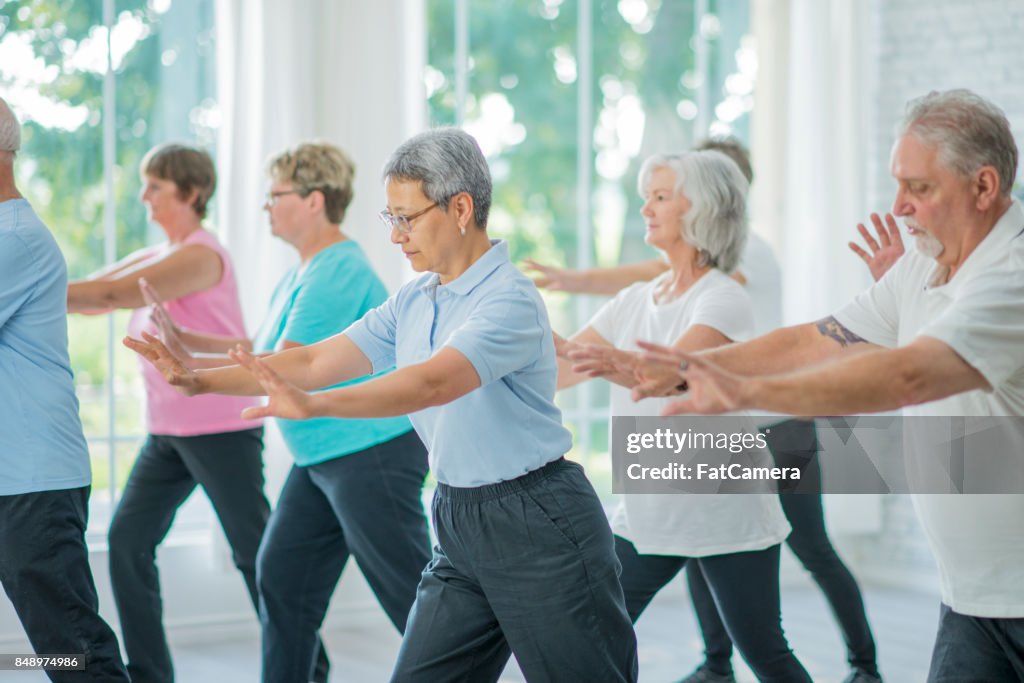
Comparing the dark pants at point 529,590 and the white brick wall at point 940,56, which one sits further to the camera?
the white brick wall at point 940,56

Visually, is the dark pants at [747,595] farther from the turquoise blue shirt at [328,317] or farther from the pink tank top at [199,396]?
the pink tank top at [199,396]

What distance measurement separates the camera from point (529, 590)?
1.94 m

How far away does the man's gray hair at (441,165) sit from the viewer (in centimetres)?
198

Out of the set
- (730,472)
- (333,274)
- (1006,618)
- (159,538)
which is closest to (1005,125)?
(1006,618)

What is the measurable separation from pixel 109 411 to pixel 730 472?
244cm

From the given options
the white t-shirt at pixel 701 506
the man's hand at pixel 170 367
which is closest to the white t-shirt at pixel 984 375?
the white t-shirt at pixel 701 506

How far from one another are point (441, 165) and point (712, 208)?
1022mm

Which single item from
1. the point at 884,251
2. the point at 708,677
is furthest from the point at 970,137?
the point at 708,677

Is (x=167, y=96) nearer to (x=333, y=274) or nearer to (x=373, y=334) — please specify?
(x=333, y=274)

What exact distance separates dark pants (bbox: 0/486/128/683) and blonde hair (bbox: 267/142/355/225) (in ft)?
3.38

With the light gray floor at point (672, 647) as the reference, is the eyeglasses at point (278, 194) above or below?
above

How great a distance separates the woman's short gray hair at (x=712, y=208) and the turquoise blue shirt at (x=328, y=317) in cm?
77

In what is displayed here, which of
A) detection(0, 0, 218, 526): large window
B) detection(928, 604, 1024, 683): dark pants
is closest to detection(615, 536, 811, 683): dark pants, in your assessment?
detection(928, 604, 1024, 683): dark pants

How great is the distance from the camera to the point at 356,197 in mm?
4184
